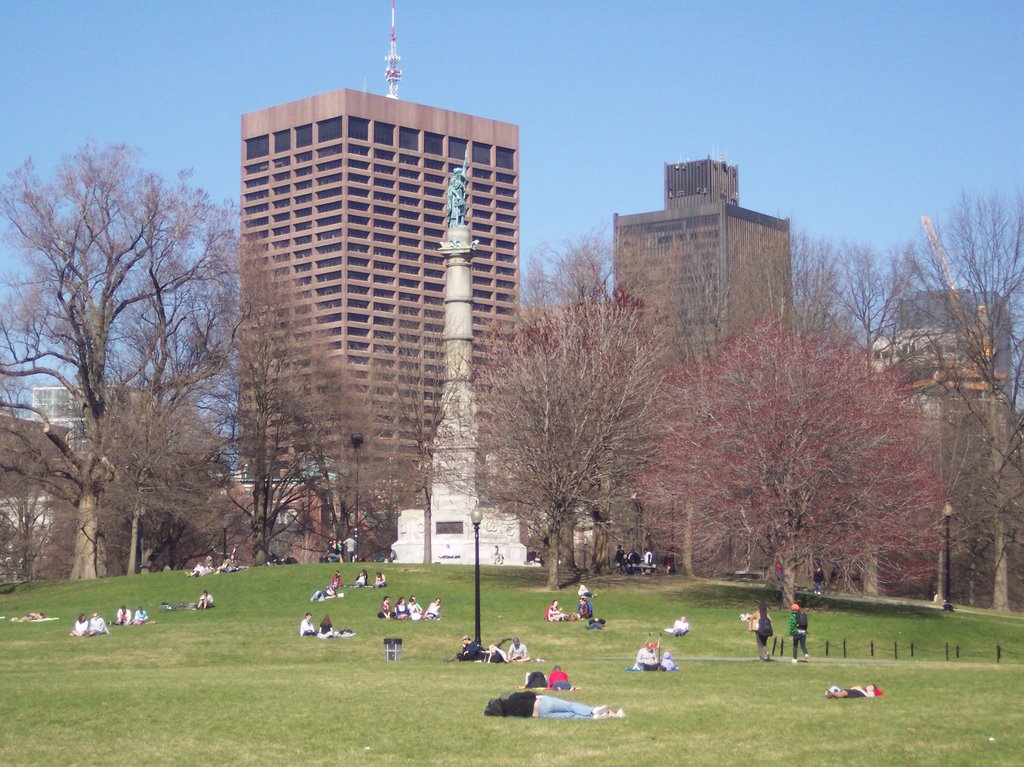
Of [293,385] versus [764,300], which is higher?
[764,300]

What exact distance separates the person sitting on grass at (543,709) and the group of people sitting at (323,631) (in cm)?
1747

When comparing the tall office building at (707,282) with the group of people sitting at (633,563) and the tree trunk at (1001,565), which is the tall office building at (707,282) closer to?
the group of people sitting at (633,563)

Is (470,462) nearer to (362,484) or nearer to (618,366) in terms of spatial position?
(618,366)

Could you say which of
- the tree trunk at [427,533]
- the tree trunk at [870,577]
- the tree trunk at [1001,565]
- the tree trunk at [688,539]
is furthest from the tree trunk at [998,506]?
the tree trunk at [427,533]

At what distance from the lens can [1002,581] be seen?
189 feet

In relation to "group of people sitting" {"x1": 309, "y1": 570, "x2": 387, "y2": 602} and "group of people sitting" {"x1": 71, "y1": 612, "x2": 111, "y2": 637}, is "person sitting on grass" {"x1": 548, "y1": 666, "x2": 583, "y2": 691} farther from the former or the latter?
"group of people sitting" {"x1": 309, "y1": 570, "x2": 387, "y2": 602}

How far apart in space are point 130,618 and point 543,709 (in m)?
24.3

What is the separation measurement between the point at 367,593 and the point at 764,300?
30.3 meters

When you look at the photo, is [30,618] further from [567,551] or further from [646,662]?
[567,551]

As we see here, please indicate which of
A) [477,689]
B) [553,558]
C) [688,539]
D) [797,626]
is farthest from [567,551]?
[477,689]

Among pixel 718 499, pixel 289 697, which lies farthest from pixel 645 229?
pixel 289 697

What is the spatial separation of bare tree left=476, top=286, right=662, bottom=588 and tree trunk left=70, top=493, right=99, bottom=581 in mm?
17771

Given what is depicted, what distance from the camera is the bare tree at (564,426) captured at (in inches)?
1943

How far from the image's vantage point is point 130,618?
41000 millimetres
